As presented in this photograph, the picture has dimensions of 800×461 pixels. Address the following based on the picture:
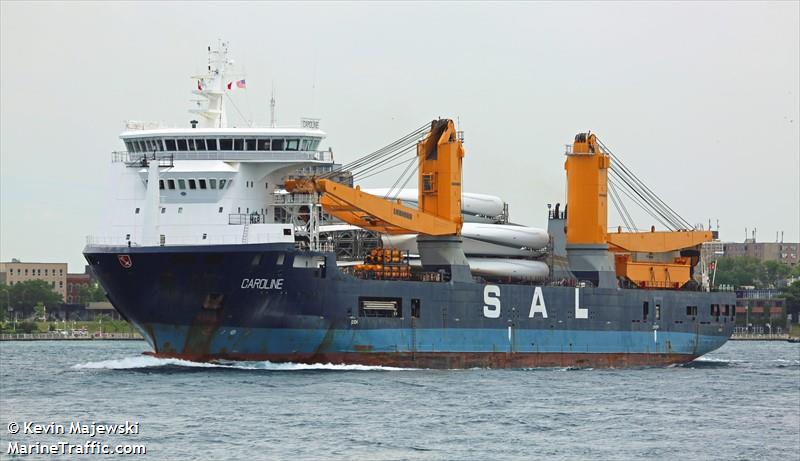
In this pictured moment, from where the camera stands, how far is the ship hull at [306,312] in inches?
1884

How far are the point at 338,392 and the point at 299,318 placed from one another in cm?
706

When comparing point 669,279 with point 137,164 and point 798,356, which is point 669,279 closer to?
point 798,356

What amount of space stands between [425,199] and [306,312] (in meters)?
7.59

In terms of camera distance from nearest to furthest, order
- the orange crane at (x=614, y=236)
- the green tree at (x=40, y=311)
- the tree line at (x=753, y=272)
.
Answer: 1. the orange crane at (x=614, y=236)
2. the green tree at (x=40, y=311)
3. the tree line at (x=753, y=272)

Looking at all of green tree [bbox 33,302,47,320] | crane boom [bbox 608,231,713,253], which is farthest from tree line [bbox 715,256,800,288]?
crane boom [bbox 608,231,713,253]

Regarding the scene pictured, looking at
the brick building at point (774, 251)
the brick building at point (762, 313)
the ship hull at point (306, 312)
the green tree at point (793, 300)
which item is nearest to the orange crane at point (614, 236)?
the ship hull at point (306, 312)

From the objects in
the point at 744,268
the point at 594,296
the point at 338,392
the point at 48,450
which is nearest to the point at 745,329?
the point at 744,268

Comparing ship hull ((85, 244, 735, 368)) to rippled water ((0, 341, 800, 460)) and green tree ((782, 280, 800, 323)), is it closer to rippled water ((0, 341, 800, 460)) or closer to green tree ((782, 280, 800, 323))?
rippled water ((0, 341, 800, 460))

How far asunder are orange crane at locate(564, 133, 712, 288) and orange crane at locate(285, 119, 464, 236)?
777cm

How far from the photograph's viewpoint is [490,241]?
190 ft

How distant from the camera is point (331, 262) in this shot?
1939 inches

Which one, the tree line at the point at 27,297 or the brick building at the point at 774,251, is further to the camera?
the brick building at the point at 774,251

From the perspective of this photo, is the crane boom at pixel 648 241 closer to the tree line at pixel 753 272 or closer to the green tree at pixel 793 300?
the green tree at pixel 793 300

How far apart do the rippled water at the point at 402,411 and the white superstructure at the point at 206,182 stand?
4.33 m
